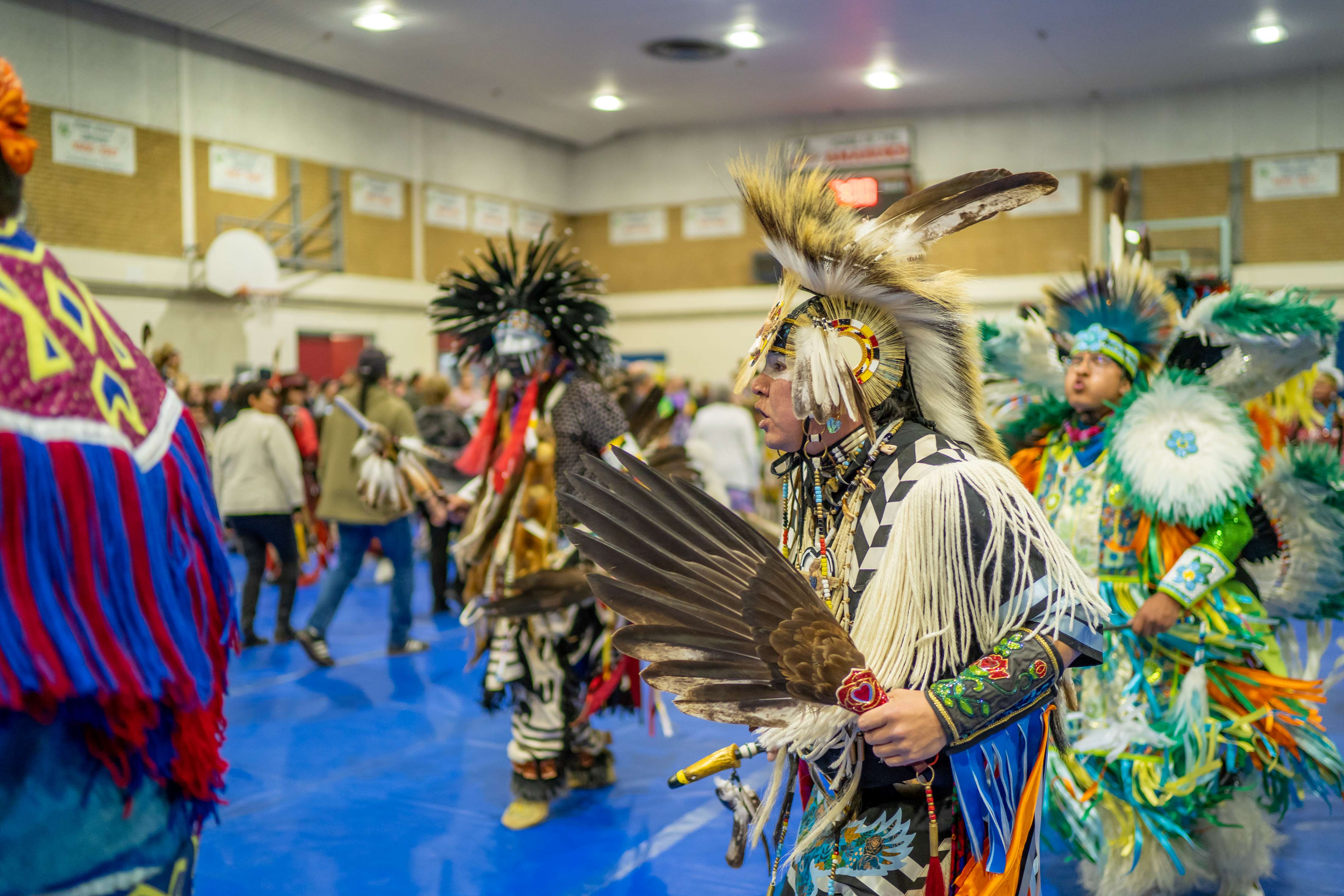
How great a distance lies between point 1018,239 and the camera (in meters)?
15.1

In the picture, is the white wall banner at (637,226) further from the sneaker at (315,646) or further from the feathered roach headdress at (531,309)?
the feathered roach headdress at (531,309)

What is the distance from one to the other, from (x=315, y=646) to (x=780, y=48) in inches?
359

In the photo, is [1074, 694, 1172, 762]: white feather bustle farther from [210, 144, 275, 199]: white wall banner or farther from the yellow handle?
[210, 144, 275, 199]: white wall banner

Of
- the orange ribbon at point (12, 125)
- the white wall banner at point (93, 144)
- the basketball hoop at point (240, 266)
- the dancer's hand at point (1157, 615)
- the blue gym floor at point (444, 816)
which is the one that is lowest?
the blue gym floor at point (444, 816)

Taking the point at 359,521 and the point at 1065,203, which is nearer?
the point at 359,521

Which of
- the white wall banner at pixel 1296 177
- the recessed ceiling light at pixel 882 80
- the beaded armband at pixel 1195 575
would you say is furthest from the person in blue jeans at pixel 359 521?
the white wall banner at pixel 1296 177

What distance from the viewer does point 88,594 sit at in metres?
1.15

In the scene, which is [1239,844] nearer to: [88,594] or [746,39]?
[88,594]

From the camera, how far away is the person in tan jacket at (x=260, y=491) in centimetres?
602

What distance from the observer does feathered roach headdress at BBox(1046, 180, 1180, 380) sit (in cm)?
307

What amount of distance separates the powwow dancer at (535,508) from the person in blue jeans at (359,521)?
2.12 m

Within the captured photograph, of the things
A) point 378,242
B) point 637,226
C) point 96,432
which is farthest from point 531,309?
point 637,226

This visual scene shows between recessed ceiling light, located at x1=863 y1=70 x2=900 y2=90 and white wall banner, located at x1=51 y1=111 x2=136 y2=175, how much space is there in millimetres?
8453

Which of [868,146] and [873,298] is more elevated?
[868,146]
